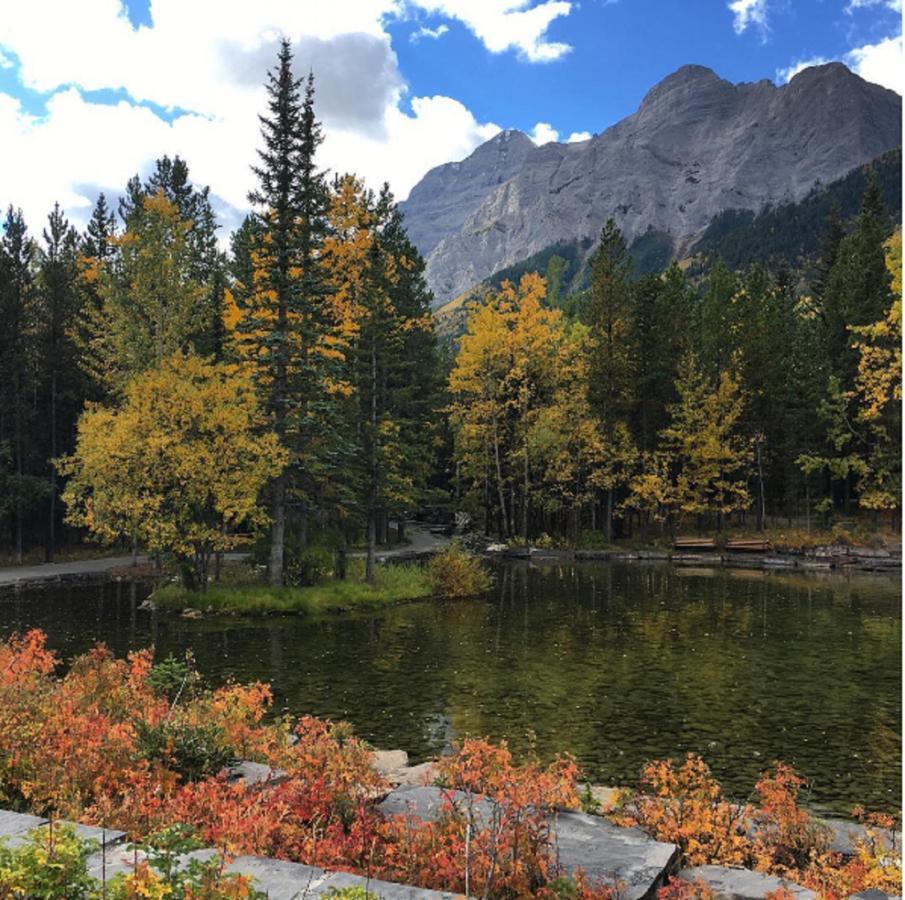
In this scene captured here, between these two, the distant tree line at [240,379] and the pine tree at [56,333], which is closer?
the distant tree line at [240,379]

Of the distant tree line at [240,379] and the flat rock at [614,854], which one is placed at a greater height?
the distant tree line at [240,379]

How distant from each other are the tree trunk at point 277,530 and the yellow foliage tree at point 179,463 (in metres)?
0.68

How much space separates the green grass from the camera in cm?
2661

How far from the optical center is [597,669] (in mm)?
18766

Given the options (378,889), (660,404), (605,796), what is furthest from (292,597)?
(660,404)

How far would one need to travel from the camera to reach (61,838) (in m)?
4.91

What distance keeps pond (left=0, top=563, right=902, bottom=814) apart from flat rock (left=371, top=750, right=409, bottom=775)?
59 cm

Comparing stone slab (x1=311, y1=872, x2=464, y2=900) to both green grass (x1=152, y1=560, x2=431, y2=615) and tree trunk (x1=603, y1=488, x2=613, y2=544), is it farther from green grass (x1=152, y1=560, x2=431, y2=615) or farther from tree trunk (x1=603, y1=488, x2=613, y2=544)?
tree trunk (x1=603, y1=488, x2=613, y2=544)

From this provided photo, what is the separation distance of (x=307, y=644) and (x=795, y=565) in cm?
3155

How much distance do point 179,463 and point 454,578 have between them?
11.7 metres

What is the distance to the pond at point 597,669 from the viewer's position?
42.8 ft

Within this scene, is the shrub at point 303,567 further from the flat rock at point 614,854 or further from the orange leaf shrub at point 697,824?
the flat rock at point 614,854

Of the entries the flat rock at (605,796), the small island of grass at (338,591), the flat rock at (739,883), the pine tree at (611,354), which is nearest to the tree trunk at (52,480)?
the small island of grass at (338,591)

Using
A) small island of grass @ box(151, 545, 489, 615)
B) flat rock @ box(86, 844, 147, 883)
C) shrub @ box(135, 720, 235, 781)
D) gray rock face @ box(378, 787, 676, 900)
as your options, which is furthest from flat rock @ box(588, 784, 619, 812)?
small island of grass @ box(151, 545, 489, 615)
